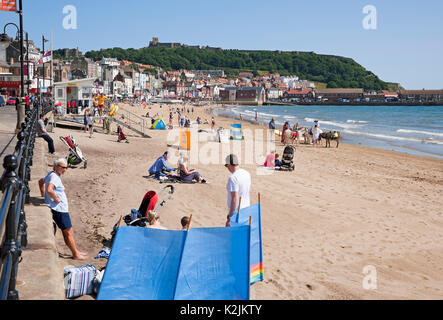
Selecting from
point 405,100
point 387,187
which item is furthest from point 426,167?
point 405,100

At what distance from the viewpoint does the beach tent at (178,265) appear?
390 cm

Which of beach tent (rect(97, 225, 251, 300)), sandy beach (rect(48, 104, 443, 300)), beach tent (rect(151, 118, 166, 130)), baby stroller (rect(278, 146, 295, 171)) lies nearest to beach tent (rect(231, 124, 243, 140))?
beach tent (rect(151, 118, 166, 130))

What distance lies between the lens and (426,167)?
1862 cm

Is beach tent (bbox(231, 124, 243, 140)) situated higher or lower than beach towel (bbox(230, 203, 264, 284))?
higher

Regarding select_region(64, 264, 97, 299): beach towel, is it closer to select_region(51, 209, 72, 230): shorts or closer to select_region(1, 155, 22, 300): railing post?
select_region(51, 209, 72, 230): shorts

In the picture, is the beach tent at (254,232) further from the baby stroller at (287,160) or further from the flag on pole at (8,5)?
the flag on pole at (8,5)

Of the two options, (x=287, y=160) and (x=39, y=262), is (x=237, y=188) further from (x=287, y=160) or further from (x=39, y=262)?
(x=287, y=160)

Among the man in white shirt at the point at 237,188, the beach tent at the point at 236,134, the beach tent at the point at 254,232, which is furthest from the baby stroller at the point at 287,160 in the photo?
the beach tent at the point at 236,134

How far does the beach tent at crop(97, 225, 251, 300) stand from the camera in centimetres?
390

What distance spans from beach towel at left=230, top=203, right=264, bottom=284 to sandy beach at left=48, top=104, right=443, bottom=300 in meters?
0.17

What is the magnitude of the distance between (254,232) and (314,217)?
3.96 m

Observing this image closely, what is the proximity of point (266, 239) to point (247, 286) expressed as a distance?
12.3 feet

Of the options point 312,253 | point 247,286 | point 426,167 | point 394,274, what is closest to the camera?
point 247,286
